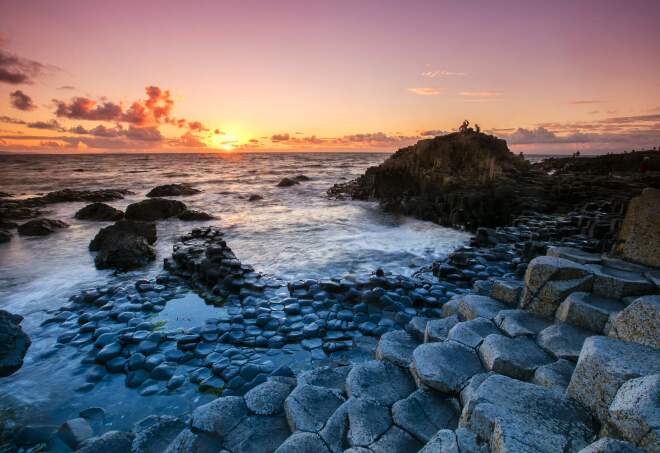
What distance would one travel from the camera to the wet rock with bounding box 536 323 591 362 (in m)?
3.41

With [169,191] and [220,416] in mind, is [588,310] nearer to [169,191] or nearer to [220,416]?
[220,416]

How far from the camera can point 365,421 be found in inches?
122

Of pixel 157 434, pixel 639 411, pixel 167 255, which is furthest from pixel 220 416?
pixel 167 255

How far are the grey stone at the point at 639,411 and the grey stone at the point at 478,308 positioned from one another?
2213 mm

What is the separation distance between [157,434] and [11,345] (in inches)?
150

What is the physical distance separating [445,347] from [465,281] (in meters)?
4.55

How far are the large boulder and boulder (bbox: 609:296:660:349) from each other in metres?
1.97

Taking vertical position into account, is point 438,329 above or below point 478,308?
below

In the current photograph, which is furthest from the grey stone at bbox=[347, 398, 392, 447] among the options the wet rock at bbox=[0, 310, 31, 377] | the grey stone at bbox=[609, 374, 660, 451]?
the wet rock at bbox=[0, 310, 31, 377]

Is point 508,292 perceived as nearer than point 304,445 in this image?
No

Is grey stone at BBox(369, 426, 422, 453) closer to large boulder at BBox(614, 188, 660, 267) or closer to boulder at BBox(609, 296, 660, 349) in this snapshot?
boulder at BBox(609, 296, 660, 349)

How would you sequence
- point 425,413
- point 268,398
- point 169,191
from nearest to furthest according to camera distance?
point 425,413 → point 268,398 → point 169,191

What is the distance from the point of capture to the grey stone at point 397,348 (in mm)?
4070

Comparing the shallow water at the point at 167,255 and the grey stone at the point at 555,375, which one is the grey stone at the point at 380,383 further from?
the shallow water at the point at 167,255
